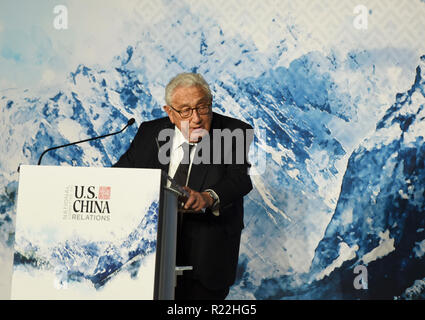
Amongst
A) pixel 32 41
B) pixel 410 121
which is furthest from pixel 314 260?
pixel 32 41

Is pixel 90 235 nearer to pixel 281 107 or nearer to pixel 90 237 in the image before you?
pixel 90 237

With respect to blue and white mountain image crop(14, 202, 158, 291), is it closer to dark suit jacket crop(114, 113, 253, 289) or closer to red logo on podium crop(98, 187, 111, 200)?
red logo on podium crop(98, 187, 111, 200)

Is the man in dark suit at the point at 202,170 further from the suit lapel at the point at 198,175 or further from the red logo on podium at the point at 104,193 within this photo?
the red logo on podium at the point at 104,193

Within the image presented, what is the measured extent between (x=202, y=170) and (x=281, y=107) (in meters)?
1.30

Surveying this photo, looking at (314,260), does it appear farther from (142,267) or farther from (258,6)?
(142,267)

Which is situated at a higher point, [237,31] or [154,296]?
[237,31]

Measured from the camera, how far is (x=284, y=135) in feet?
11.8

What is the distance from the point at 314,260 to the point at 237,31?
4.88 feet

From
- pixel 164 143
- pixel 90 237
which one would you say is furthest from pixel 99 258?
pixel 164 143

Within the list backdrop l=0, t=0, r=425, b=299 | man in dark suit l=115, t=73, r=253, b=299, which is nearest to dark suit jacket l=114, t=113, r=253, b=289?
man in dark suit l=115, t=73, r=253, b=299

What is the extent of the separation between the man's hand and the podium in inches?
9.2
